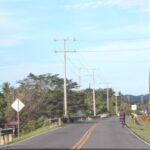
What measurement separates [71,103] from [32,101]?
41561 mm

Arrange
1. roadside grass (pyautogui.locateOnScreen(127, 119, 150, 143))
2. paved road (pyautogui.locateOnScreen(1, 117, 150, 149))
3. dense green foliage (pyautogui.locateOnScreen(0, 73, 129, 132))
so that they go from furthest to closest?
1. dense green foliage (pyautogui.locateOnScreen(0, 73, 129, 132))
2. roadside grass (pyautogui.locateOnScreen(127, 119, 150, 143))
3. paved road (pyautogui.locateOnScreen(1, 117, 150, 149))

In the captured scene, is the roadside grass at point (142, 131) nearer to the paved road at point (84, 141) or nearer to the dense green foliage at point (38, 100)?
the paved road at point (84, 141)

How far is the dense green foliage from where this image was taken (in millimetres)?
76688

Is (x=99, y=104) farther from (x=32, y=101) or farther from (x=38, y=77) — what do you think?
(x=32, y=101)

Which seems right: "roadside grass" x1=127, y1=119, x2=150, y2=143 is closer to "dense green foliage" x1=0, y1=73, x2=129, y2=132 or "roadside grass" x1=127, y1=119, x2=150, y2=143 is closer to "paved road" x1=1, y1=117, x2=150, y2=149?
"paved road" x1=1, y1=117, x2=150, y2=149

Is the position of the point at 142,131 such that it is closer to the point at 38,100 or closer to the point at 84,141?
the point at 84,141

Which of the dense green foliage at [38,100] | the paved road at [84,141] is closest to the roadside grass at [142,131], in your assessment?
the paved road at [84,141]

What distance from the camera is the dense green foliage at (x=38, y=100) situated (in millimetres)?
76688

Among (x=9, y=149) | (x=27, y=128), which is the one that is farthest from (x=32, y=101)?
(x=9, y=149)

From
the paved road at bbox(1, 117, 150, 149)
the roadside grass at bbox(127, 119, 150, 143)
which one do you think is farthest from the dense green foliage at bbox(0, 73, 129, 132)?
the paved road at bbox(1, 117, 150, 149)

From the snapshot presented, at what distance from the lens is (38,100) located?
3799 inches

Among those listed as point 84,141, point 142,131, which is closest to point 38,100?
point 142,131

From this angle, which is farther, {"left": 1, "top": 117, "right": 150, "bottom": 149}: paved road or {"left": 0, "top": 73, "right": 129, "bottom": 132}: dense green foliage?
{"left": 0, "top": 73, "right": 129, "bottom": 132}: dense green foliage

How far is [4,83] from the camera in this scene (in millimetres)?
99188
